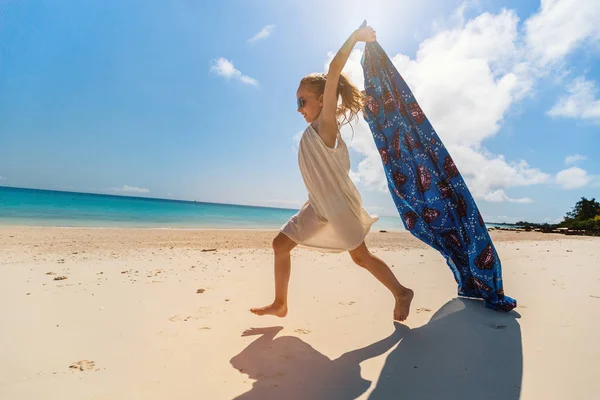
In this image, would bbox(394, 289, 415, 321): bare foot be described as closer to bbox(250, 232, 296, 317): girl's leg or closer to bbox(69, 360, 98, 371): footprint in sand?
bbox(250, 232, 296, 317): girl's leg

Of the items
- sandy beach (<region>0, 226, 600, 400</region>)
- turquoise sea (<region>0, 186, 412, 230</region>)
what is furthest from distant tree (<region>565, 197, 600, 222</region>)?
sandy beach (<region>0, 226, 600, 400</region>)

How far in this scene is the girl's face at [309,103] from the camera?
250cm

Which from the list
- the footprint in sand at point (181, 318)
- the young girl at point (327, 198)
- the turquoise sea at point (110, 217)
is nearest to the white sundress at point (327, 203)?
the young girl at point (327, 198)

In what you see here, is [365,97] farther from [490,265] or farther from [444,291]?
[444,291]

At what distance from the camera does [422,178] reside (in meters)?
2.86

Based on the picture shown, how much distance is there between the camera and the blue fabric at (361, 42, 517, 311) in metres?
2.79

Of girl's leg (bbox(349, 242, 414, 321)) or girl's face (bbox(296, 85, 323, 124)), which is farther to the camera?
girl's face (bbox(296, 85, 323, 124))

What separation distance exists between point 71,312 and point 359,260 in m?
2.26

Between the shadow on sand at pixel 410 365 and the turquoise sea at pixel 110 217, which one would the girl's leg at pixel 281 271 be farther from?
the turquoise sea at pixel 110 217

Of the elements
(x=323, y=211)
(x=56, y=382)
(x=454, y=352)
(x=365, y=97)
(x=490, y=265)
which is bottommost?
(x=56, y=382)

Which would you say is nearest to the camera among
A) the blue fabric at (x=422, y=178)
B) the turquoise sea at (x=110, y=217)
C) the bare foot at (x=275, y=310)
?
the bare foot at (x=275, y=310)

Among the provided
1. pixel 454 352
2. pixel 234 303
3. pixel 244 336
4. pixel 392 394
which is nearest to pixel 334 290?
pixel 234 303

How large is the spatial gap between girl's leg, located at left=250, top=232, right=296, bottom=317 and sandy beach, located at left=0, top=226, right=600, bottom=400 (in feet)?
0.42

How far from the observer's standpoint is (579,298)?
9.84 ft
